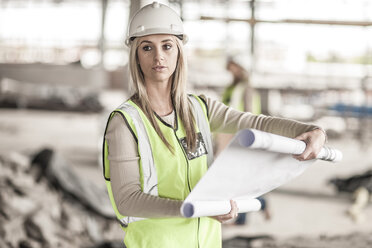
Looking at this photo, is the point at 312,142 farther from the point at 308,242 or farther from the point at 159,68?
the point at 308,242

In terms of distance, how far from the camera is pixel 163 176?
1503 millimetres

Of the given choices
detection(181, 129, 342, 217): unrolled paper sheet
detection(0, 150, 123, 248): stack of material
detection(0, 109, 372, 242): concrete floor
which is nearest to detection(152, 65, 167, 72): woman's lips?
detection(181, 129, 342, 217): unrolled paper sheet

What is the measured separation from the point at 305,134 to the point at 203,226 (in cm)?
42

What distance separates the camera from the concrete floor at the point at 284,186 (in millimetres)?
6250

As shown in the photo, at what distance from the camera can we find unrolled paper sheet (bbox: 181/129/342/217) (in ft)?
4.05

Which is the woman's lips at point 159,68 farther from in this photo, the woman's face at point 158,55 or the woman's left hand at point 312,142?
the woman's left hand at point 312,142

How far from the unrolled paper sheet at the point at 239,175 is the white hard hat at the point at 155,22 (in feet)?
1.57

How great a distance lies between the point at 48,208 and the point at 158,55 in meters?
4.28

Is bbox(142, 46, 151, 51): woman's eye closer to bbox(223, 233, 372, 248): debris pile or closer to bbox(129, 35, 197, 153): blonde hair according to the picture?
bbox(129, 35, 197, 153): blonde hair

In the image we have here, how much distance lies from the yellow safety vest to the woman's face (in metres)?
0.12

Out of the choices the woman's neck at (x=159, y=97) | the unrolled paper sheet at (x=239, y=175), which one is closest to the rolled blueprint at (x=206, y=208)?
the unrolled paper sheet at (x=239, y=175)

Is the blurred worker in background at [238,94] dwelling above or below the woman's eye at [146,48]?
below

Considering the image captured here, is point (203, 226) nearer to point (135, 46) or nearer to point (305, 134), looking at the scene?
point (305, 134)

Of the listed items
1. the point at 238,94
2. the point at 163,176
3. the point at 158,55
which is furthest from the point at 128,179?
the point at 238,94
